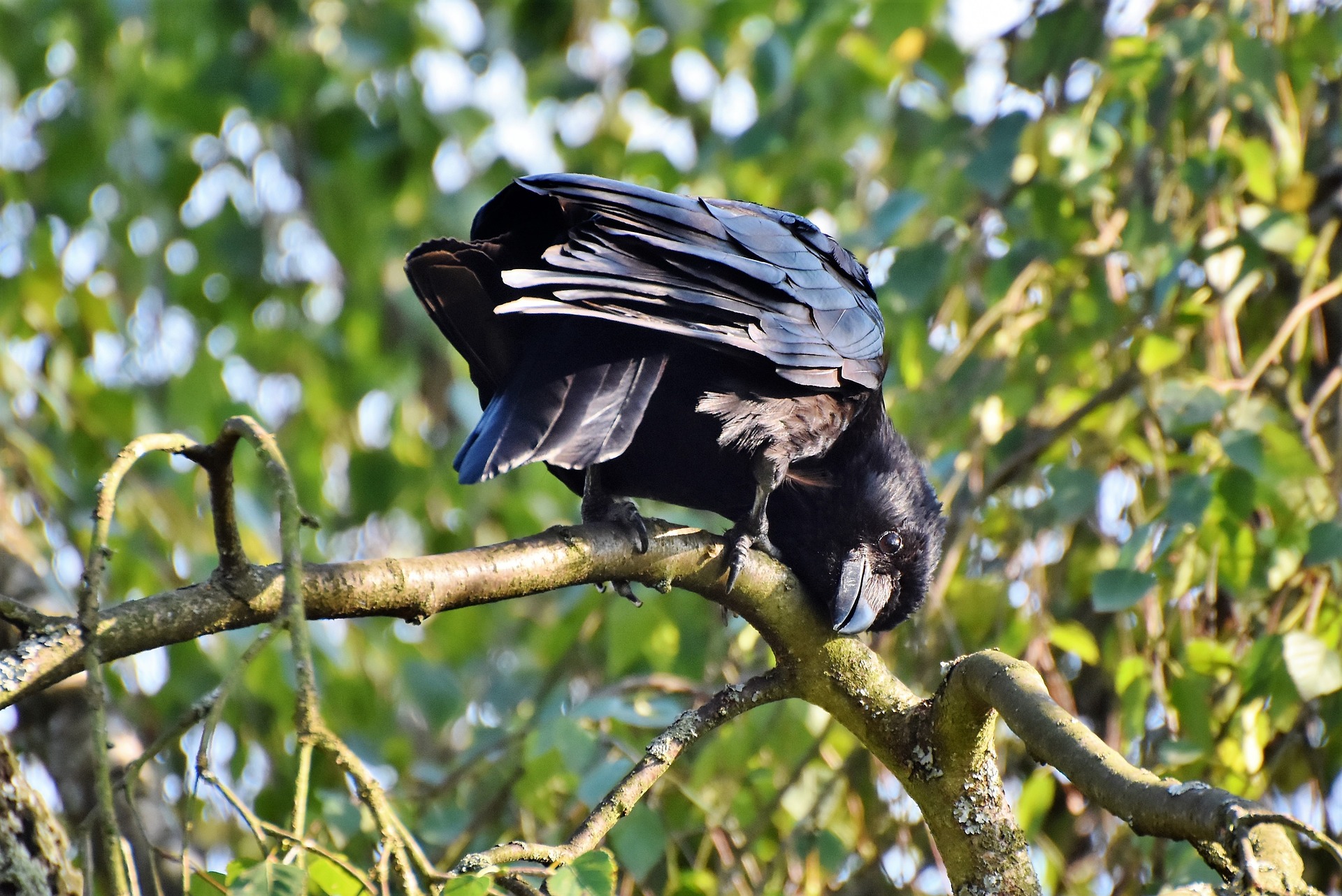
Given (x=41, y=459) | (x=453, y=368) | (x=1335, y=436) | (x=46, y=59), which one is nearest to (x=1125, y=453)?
(x=1335, y=436)

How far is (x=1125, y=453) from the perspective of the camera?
3.15m

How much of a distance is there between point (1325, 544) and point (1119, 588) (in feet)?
1.20

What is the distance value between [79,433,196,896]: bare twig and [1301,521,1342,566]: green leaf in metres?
1.92

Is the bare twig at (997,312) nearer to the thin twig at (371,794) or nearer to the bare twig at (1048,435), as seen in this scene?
the bare twig at (1048,435)

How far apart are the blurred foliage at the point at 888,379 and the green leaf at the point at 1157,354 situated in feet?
0.08

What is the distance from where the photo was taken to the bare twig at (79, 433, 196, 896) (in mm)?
1115

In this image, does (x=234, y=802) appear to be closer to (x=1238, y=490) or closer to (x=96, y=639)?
(x=96, y=639)

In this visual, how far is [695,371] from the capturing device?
2.41 meters

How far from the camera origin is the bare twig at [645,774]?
1437 mm

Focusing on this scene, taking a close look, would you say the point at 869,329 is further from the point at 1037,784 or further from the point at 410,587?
the point at 410,587

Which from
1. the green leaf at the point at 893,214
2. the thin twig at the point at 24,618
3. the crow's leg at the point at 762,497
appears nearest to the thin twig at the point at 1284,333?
the green leaf at the point at 893,214

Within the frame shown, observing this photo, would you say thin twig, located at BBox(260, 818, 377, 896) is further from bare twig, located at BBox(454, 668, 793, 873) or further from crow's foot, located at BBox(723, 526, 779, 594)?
crow's foot, located at BBox(723, 526, 779, 594)

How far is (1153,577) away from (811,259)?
37.6 inches

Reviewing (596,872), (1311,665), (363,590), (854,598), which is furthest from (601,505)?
(1311,665)
